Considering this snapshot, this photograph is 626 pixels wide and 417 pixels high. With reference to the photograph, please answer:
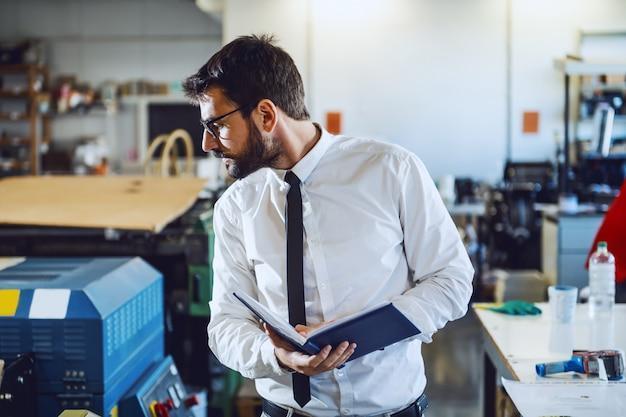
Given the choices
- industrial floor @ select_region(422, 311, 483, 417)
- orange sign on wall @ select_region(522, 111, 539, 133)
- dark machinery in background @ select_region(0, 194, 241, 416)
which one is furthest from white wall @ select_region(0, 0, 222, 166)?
dark machinery in background @ select_region(0, 194, 241, 416)

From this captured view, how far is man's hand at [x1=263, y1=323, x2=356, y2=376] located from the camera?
1.60 metres

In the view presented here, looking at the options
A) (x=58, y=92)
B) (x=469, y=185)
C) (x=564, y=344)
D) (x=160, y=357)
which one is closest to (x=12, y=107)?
(x=58, y=92)

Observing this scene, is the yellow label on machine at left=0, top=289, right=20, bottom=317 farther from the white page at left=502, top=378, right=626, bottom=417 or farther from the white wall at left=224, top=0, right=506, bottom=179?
the white wall at left=224, top=0, right=506, bottom=179

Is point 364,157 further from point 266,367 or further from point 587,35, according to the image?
point 587,35

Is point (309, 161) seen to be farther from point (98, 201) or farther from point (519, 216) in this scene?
point (519, 216)

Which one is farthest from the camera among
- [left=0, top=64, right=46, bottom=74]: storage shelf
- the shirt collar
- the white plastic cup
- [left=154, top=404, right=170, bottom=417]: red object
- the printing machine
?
[left=0, top=64, right=46, bottom=74]: storage shelf

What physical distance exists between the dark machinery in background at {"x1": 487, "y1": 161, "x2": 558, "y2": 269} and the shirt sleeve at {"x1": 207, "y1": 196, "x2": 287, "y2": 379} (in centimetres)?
547

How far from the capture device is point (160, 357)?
2908 millimetres

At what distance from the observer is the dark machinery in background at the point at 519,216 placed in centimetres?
703

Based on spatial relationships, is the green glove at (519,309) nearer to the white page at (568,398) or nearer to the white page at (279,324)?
the white page at (568,398)

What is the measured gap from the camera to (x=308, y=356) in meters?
1.62

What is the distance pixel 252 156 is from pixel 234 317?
1.35 ft

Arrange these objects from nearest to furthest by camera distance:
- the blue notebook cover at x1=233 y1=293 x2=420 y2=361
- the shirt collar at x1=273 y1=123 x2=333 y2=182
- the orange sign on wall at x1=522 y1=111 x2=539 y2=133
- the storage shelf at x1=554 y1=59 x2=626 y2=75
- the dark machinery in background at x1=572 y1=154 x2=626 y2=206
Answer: the blue notebook cover at x1=233 y1=293 x2=420 y2=361, the shirt collar at x1=273 y1=123 x2=333 y2=182, the storage shelf at x1=554 y1=59 x2=626 y2=75, the dark machinery in background at x1=572 y1=154 x2=626 y2=206, the orange sign on wall at x1=522 y1=111 x2=539 y2=133

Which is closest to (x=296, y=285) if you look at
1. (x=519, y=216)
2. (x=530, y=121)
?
(x=519, y=216)
